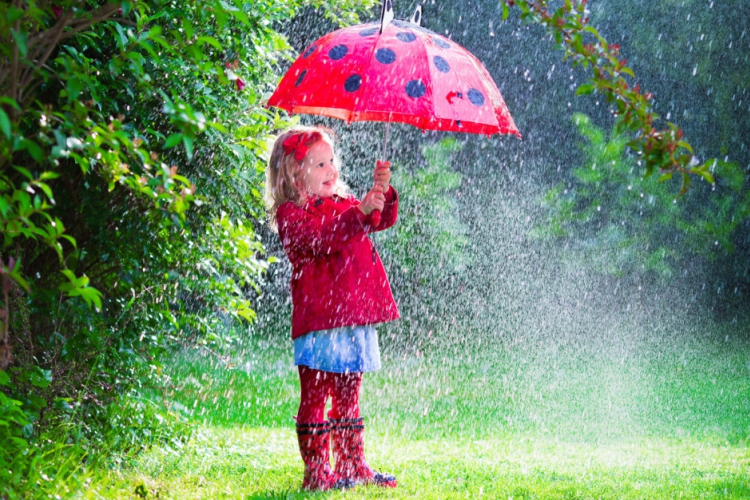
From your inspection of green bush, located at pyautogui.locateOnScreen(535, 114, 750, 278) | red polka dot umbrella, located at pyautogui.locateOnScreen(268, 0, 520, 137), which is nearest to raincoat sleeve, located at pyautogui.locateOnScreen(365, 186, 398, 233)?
red polka dot umbrella, located at pyautogui.locateOnScreen(268, 0, 520, 137)

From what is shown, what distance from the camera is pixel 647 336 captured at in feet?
28.1

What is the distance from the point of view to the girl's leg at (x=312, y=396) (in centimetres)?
337

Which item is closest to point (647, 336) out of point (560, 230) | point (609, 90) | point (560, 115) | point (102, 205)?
point (560, 230)

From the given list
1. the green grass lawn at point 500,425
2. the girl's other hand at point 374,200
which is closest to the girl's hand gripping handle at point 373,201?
the girl's other hand at point 374,200

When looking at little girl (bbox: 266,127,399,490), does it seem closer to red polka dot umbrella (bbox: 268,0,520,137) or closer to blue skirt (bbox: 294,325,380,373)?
blue skirt (bbox: 294,325,380,373)

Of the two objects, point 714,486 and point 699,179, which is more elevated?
point 699,179

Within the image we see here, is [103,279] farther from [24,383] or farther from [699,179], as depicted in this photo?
[699,179]

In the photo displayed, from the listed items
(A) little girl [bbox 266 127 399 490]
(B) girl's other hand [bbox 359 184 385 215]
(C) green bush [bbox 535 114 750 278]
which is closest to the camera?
(B) girl's other hand [bbox 359 184 385 215]

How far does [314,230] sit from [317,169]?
0.32m

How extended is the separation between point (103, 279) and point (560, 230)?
6131mm

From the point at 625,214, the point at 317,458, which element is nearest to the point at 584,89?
the point at 317,458

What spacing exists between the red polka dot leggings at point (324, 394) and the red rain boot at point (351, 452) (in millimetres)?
39

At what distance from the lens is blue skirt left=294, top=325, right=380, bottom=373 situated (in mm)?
3291

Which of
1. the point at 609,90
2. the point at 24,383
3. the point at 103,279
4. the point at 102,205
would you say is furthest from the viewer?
the point at 103,279
